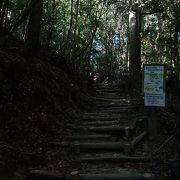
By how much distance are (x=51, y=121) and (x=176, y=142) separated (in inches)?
110

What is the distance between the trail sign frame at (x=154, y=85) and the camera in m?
7.64

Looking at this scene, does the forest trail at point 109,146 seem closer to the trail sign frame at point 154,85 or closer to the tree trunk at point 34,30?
the trail sign frame at point 154,85

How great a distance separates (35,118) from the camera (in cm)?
823

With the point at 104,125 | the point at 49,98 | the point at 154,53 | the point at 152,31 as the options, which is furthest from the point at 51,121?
the point at 154,53

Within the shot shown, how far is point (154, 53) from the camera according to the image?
1948cm

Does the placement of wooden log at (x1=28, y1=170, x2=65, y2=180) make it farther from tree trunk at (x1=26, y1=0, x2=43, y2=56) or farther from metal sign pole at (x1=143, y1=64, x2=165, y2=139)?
tree trunk at (x1=26, y1=0, x2=43, y2=56)

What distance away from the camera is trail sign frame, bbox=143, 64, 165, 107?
764 centimetres

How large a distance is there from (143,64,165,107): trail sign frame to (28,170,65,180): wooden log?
2278 millimetres

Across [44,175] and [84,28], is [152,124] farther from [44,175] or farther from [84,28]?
[84,28]

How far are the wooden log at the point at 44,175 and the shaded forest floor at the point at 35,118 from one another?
0.54ft

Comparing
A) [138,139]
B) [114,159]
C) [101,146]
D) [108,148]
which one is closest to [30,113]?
[101,146]

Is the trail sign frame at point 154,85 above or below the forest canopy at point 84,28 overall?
below

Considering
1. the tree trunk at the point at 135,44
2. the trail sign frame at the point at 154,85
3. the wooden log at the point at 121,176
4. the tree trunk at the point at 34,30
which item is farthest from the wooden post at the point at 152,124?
the tree trunk at the point at 135,44

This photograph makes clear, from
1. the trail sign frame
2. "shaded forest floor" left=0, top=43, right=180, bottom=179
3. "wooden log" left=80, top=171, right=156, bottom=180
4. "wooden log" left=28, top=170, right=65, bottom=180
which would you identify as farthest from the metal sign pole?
"wooden log" left=28, top=170, right=65, bottom=180
